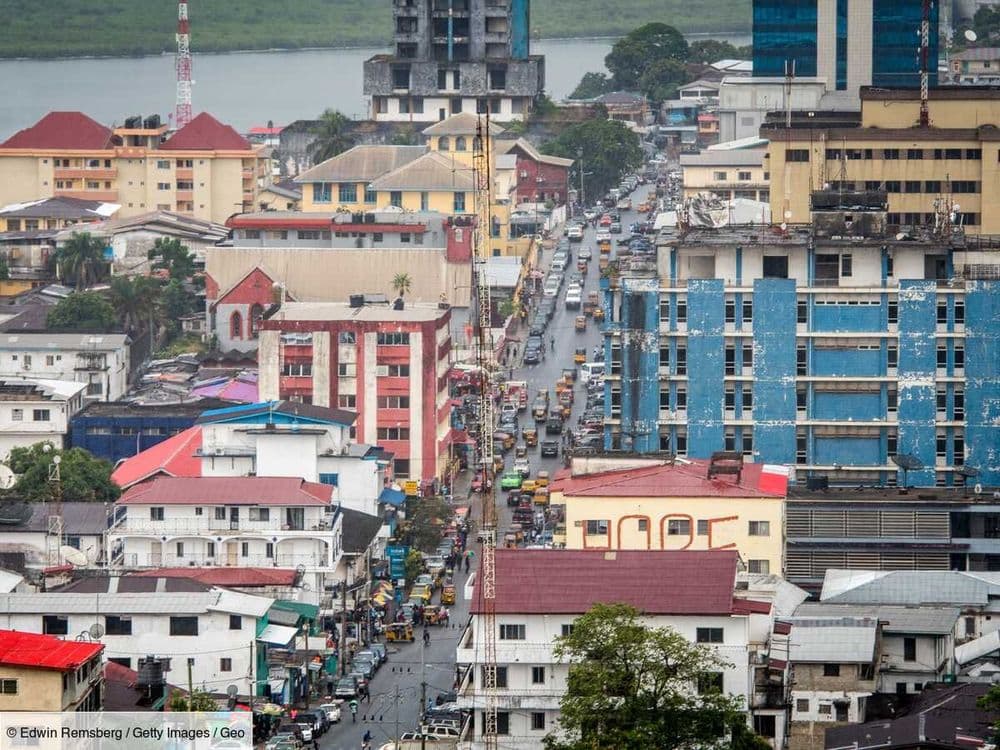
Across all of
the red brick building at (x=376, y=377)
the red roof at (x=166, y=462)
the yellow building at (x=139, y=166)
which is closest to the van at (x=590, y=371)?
the red brick building at (x=376, y=377)

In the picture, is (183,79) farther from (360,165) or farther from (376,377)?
(376,377)

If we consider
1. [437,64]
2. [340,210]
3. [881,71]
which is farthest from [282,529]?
[437,64]

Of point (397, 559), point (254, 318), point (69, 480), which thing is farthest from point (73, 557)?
point (254, 318)

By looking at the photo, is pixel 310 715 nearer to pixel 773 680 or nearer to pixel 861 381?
pixel 773 680

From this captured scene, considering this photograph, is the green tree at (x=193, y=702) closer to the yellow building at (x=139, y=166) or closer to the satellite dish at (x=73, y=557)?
the satellite dish at (x=73, y=557)

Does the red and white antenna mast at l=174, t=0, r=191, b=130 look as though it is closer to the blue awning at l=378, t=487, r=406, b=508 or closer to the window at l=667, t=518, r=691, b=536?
the blue awning at l=378, t=487, r=406, b=508

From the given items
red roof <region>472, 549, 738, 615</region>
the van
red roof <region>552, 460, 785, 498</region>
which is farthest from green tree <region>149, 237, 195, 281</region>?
red roof <region>472, 549, 738, 615</region>
